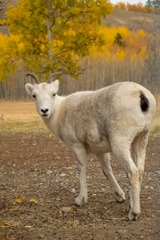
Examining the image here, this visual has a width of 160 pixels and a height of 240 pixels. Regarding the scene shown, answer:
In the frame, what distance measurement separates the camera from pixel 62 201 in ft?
26.5

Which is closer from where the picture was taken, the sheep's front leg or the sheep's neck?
the sheep's front leg

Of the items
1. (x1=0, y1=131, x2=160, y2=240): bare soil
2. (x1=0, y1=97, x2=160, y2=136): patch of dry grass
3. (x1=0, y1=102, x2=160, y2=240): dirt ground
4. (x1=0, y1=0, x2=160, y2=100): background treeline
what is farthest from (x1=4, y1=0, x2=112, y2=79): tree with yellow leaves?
(x1=0, y1=131, x2=160, y2=240): bare soil

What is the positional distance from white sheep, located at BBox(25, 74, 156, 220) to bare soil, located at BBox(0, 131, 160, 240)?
0.33 metres

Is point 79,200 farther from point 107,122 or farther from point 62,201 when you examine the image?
point 107,122

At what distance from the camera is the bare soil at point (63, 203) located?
20.9 feet

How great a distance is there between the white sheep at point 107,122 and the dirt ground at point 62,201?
12.8 inches

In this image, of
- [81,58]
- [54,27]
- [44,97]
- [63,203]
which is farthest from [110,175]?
[81,58]

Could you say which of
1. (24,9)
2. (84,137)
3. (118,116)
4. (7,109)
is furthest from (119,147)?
(7,109)

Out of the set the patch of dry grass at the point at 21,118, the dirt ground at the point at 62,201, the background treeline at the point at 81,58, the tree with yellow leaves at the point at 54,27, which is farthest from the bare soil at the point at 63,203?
the tree with yellow leaves at the point at 54,27

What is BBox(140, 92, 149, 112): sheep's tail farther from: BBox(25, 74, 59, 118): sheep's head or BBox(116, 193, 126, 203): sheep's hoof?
BBox(25, 74, 59, 118): sheep's head

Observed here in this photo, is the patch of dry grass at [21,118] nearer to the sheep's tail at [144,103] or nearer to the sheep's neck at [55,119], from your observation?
the sheep's neck at [55,119]

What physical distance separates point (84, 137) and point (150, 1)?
220 centimetres

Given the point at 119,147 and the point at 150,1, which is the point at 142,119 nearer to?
the point at 119,147

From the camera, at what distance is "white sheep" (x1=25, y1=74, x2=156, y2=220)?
6.81 metres
